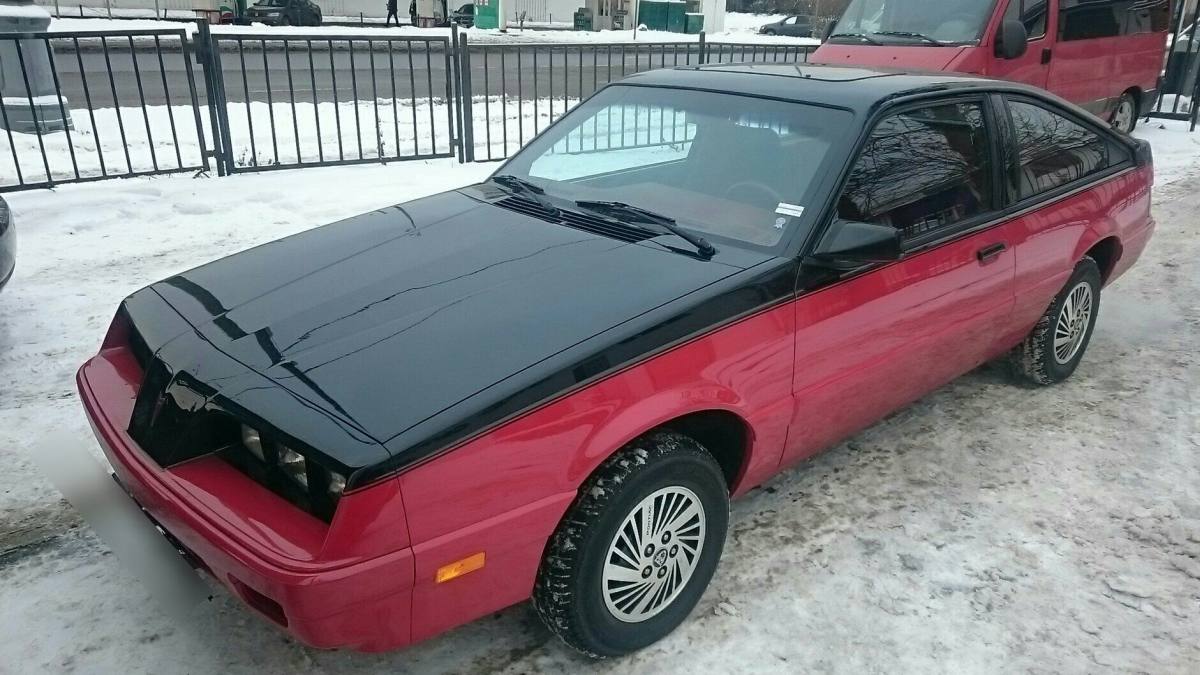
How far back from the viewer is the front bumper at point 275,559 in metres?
1.94

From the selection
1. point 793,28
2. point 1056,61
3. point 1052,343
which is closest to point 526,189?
point 1052,343

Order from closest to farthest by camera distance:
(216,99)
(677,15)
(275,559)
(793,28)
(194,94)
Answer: (275,559)
(194,94)
(216,99)
(793,28)
(677,15)

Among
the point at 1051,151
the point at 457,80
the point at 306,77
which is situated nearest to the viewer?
the point at 1051,151

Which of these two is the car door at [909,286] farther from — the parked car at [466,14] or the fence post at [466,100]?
the parked car at [466,14]

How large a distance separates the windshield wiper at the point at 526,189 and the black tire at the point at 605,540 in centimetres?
→ 123

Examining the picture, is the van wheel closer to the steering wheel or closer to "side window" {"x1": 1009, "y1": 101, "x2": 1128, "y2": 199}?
"side window" {"x1": 1009, "y1": 101, "x2": 1128, "y2": 199}

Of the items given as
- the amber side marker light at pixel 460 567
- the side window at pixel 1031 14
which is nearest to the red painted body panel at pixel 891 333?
the amber side marker light at pixel 460 567

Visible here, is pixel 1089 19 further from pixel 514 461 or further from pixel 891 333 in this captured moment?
pixel 514 461

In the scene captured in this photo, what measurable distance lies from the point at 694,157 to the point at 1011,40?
558cm

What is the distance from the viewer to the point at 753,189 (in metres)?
3.11

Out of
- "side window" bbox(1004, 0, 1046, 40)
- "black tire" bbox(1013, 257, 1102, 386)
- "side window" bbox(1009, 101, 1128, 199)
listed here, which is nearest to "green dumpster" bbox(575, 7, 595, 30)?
"side window" bbox(1004, 0, 1046, 40)

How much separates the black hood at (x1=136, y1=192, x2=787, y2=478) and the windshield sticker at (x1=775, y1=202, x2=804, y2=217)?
0.98 ft

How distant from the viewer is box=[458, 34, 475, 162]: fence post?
8.77m

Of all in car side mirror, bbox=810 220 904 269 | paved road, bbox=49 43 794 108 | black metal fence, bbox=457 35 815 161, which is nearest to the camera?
car side mirror, bbox=810 220 904 269
